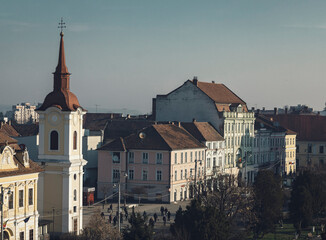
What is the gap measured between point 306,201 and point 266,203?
17.6ft

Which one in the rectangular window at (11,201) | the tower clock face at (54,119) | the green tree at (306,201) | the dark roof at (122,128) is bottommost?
the green tree at (306,201)

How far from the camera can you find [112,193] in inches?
3666

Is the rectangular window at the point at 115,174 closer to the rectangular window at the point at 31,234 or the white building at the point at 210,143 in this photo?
the white building at the point at 210,143

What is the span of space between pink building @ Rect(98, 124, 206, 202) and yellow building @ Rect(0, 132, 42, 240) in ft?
99.4

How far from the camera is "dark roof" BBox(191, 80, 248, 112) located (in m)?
113

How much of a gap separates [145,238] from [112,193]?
137ft

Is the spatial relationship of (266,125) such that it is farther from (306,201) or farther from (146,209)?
(306,201)

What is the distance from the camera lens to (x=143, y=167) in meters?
93.5

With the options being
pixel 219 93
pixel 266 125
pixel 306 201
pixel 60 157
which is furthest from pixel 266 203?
pixel 266 125

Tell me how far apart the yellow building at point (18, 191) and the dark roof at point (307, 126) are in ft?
290

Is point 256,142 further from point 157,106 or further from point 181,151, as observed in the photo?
point 181,151

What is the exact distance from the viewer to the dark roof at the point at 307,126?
14288 cm

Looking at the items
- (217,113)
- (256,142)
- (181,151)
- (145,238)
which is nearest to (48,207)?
(145,238)

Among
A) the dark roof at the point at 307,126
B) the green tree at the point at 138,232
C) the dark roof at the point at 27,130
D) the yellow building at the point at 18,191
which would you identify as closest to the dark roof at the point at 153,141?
the dark roof at the point at 27,130
